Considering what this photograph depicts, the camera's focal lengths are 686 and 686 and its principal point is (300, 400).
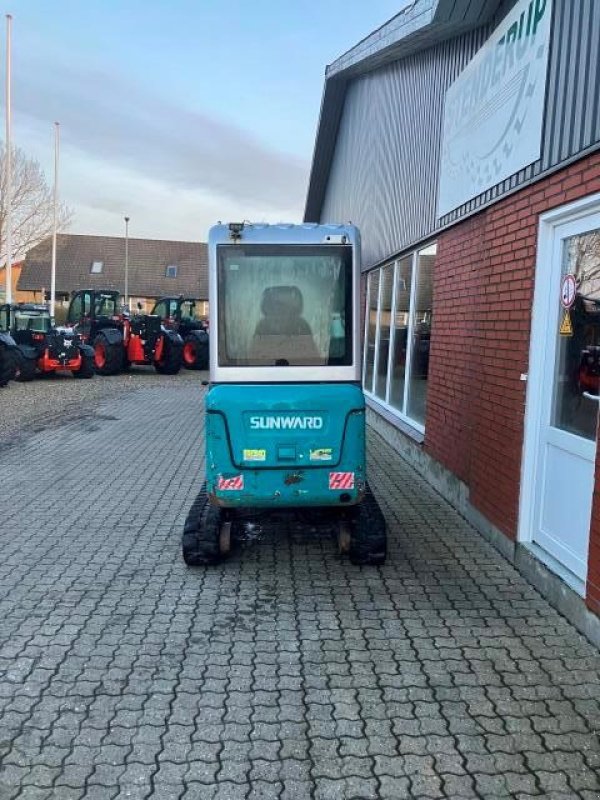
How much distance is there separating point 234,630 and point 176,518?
2.40 m

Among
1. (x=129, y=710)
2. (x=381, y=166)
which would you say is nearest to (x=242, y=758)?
(x=129, y=710)

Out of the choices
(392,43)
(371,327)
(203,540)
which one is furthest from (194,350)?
(203,540)

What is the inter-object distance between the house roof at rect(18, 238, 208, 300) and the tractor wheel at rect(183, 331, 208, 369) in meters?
23.2

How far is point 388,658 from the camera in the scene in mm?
3693

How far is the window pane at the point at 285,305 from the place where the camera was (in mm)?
4812

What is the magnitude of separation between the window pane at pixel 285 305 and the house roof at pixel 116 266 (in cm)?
4129

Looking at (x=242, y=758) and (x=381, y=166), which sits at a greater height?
(x=381, y=166)

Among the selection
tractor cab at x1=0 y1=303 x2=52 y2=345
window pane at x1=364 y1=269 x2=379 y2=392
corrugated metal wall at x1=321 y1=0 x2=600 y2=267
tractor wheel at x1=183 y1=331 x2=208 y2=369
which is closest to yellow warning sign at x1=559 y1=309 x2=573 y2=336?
corrugated metal wall at x1=321 y1=0 x2=600 y2=267

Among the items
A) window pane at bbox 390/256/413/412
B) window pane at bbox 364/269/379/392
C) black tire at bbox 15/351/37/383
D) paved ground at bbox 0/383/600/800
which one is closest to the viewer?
paved ground at bbox 0/383/600/800

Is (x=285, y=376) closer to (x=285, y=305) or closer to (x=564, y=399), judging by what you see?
(x=285, y=305)

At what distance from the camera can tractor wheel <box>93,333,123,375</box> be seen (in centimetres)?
1967

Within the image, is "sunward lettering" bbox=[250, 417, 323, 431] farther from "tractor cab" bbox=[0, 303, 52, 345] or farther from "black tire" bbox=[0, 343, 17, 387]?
"tractor cab" bbox=[0, 303, 52, 345]

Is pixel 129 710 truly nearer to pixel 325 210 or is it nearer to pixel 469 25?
pixel 469 25

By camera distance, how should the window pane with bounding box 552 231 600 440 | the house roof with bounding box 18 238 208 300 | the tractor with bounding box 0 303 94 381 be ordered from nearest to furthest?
the window pane with bounding box 552 231 600 440 < the tractor with bounding box 0 303 94 381 < the house roof with bounding box 18 238 208 300
